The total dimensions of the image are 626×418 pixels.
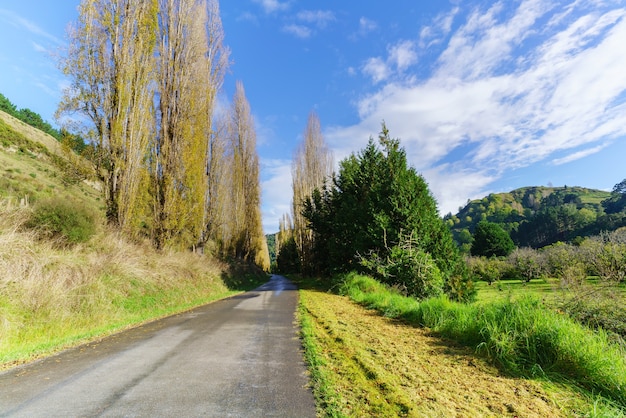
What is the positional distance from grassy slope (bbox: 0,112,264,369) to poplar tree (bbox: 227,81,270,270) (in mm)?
16825

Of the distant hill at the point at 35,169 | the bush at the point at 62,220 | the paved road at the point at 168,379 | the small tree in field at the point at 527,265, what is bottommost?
the small tree in field at the point at 527,265

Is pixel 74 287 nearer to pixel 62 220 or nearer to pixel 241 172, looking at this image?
pixel 62 220

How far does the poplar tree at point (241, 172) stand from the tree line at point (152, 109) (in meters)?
6.50

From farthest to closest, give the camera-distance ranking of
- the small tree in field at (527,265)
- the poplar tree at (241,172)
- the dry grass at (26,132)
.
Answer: the dry grass at (26,132), the poplar tree at (241,172), the small tree in field at (527,265)

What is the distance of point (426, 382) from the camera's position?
3.41 m

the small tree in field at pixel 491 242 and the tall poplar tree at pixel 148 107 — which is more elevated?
the tall poplar tree at pixel 148 107

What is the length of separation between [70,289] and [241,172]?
83.0ft

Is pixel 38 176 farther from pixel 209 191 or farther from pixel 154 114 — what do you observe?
pixel 154 114

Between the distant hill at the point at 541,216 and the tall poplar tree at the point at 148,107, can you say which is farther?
the distant hill at the point at 541,216

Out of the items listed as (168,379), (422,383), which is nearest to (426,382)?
(422,383)

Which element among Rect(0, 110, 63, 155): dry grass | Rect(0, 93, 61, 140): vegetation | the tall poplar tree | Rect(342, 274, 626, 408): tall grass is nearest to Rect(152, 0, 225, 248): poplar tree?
the tall poplar tree


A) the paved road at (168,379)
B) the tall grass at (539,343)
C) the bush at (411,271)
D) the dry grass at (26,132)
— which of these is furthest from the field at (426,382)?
the dry grass at (26,132)

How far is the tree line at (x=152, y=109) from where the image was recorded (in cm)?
1238

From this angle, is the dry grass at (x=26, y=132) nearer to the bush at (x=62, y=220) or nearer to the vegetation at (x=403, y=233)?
the bush at (x=62, y=220)
